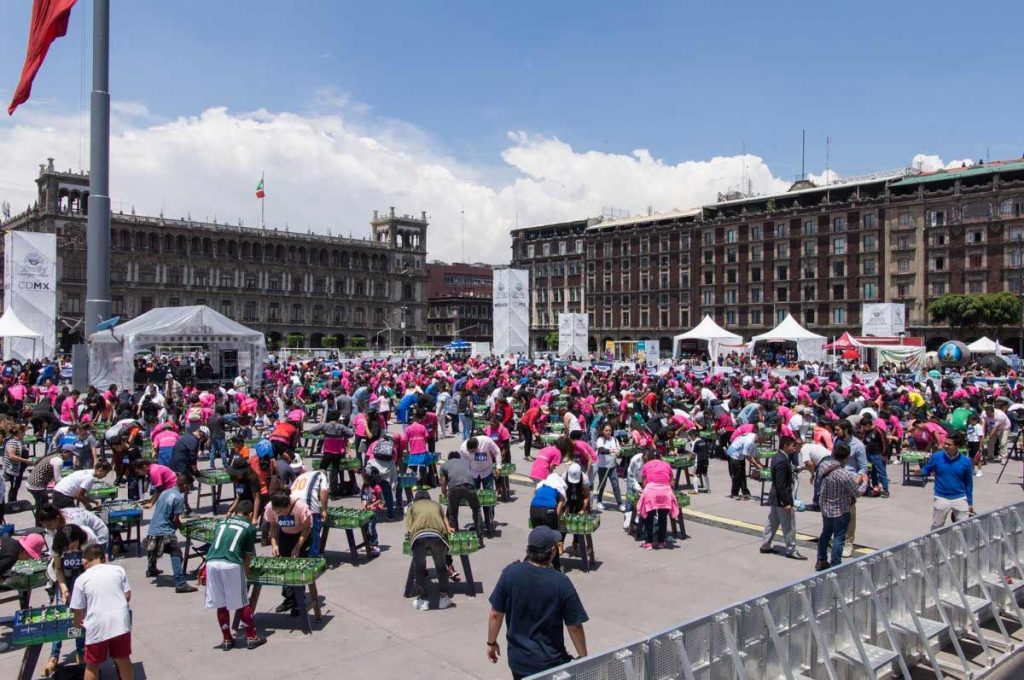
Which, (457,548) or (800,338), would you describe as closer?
(457,548)

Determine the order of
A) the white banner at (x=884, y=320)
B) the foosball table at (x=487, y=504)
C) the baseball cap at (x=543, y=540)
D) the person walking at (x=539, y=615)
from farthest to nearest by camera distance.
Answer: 1. the white banner at (x=884, y=320)
2. the foosball table at (x=487, y=504)
3. the baseball cap at (x=543, y=540)
4. the person walking at (x=539, y=615)

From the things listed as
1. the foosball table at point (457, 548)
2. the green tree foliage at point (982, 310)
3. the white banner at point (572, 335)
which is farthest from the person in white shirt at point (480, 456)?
the green tree foliage at point (982, 310)

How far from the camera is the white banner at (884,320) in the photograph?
139 feet

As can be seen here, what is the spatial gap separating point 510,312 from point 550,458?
32.4 m

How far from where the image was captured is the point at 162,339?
93.5ft

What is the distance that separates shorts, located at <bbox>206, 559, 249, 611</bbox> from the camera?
23.3 feet

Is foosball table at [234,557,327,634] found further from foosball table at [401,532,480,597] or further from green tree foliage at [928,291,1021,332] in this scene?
green tree foliage at [928,291,1021,332]

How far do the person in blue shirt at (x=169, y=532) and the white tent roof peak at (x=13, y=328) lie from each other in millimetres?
30452

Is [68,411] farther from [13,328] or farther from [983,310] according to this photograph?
[983,310]

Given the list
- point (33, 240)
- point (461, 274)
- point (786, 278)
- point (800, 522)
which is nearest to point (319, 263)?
point (461, 274)

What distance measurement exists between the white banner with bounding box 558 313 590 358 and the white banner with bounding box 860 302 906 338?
16.2m

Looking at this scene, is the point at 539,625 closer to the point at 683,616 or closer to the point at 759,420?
the point at 683,616

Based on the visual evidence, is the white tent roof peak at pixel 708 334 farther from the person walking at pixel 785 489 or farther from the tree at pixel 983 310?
the tree at pixel 983 310

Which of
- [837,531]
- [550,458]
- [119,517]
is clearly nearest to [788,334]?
[837,531]
